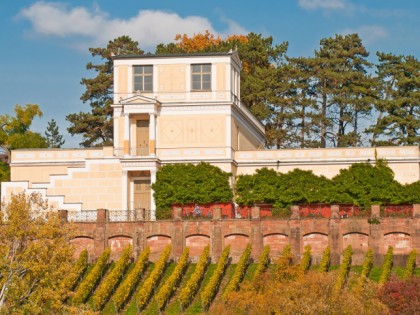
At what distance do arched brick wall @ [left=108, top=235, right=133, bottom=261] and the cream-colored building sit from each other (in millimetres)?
4451

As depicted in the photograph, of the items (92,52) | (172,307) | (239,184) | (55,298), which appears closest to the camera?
(55,298)

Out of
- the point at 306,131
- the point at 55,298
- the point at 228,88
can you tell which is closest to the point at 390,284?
the point at 55,298

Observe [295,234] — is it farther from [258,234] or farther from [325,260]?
[325,260]

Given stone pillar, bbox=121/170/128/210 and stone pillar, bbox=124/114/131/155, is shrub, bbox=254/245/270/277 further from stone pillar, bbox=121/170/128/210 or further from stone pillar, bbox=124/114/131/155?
stone pillar, bbox=124/114/131/155

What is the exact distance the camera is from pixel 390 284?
2793 inches

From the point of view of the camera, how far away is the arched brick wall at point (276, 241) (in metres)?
83.1

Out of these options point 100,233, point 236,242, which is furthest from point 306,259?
point 100,233

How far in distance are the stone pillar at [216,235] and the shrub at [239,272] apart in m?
2.44

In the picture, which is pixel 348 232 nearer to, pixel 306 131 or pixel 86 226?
pixel 86 226

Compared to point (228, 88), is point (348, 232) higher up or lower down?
lower down

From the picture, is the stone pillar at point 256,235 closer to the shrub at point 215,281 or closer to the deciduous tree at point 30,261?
the shrub at point 215,281

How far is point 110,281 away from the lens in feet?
253

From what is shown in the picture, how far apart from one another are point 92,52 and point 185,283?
44.4 meters

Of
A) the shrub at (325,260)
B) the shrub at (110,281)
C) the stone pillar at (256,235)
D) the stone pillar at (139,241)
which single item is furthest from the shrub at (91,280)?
the shrub at (325,260)
